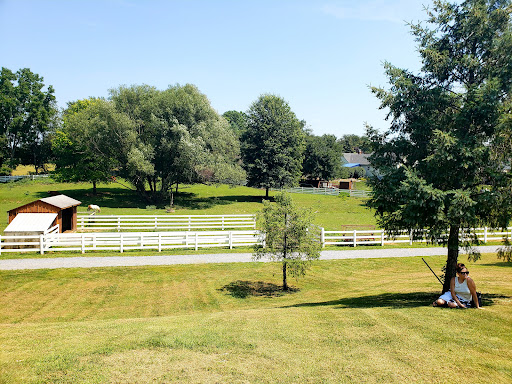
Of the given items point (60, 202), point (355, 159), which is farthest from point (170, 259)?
point (355, 159)

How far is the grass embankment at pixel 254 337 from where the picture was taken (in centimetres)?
629

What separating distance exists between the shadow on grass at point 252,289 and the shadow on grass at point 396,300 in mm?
2982

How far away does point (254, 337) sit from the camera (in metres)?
8.08

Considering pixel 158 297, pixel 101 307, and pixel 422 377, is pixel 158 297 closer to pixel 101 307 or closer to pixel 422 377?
pixel 101 307

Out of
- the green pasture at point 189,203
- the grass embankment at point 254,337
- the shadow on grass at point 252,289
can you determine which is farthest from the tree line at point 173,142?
the grass embankment at point 254,337

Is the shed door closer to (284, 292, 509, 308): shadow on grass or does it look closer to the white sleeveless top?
(284, 292, 509, 308): shadow on grass

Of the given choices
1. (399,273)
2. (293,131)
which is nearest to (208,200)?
(293,131)

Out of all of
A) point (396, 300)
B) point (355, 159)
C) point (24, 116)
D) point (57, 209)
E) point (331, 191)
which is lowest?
point (396, 300)

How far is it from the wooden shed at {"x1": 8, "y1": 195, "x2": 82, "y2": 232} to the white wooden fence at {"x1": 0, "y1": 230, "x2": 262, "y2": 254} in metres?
2.14

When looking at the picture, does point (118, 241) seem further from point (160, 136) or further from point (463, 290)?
point (160, 136)

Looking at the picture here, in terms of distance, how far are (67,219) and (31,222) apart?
5.10 meters

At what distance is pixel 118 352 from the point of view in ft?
23.6

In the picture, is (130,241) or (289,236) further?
(130,241)

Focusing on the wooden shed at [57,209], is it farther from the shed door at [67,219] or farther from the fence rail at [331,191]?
the fence rail at [331,191]
